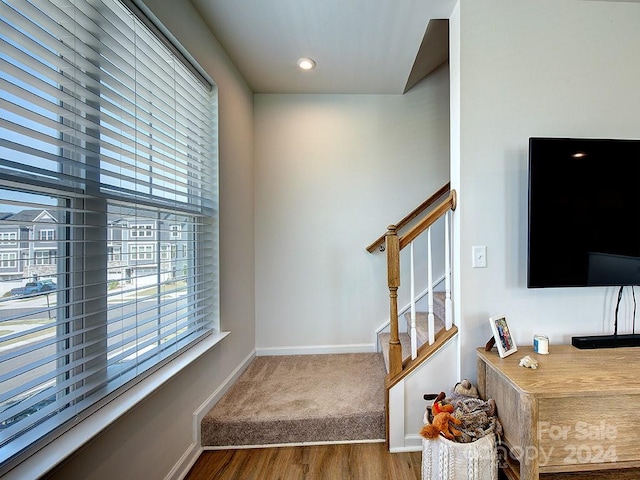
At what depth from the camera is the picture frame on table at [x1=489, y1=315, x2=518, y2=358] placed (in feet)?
4.95

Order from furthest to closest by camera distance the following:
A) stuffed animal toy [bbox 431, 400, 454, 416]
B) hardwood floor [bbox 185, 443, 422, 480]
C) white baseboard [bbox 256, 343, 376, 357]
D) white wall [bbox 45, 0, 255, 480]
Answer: white baseboard [bbox 256, 343, 376, 357]
hardwood floor [bbox 185, 443, 422, 480]
stuffed animal toy [bbox 431, 400, 454, 416]
white wall [bbox 45, 0, 255, 480]

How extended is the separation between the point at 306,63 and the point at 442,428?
2.60 m

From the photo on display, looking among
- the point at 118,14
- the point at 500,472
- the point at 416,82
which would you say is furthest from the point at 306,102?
the point at 500,472

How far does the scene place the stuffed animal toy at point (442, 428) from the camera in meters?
1.35

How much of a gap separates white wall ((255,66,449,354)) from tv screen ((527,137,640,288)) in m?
1.29

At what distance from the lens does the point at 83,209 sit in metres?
1.04

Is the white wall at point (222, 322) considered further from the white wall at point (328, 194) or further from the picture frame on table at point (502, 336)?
the picture frame on table at point (502, 336)

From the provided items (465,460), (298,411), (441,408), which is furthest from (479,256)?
(298,411)

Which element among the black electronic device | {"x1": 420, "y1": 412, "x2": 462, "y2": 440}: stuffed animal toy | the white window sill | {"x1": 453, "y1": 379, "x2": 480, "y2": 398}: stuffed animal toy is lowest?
{"x1": 420, "y1": 412, "x2": 462, "y2": 440}: stuffed animal toy

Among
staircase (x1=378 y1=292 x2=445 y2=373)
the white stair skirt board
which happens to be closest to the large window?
the white stair skirt board

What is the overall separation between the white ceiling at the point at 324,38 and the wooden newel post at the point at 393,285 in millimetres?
1364

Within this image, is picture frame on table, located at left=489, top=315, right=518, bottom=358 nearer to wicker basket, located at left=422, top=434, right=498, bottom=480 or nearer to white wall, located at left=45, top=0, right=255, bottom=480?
wicker basket, located at left=422, top=434, right=498, bottom=480

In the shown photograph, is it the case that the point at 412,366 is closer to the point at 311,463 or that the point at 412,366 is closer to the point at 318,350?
the point at 311,463

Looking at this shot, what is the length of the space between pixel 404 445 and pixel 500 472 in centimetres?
49
